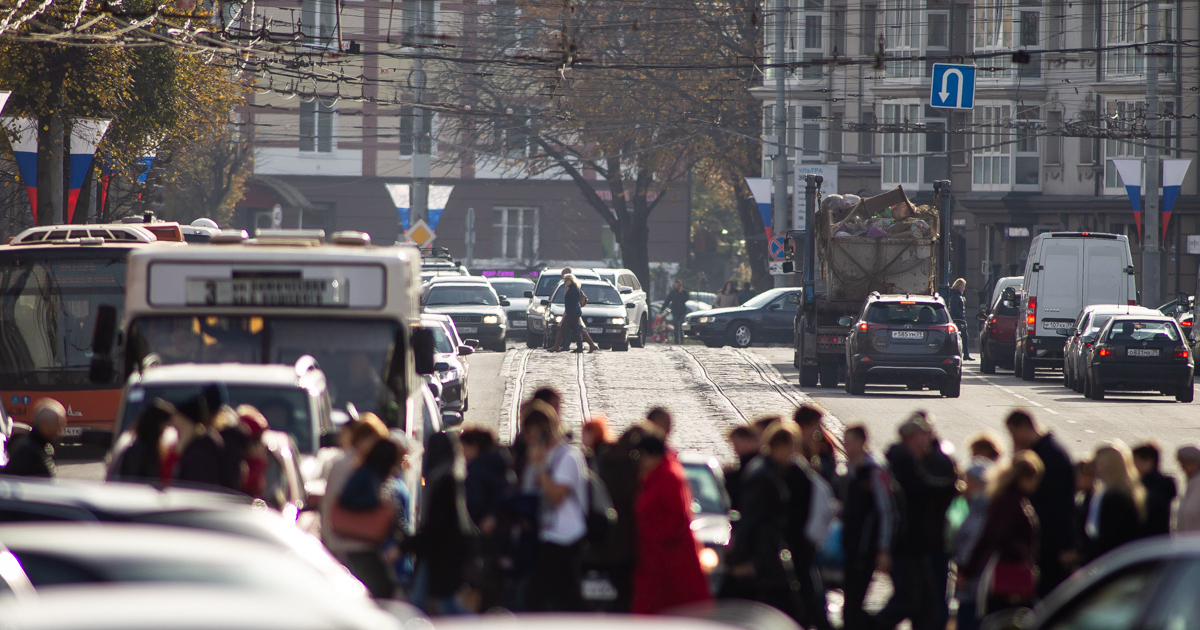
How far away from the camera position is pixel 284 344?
1077 centimetres

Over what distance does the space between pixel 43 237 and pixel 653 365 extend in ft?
44.0

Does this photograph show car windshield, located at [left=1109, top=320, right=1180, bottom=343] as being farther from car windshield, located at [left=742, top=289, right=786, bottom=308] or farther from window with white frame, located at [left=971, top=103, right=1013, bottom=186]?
window with white frame, located at [left=971, top=103, right=1013, bottom=186]

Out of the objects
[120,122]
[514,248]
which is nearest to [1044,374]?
[120,122]

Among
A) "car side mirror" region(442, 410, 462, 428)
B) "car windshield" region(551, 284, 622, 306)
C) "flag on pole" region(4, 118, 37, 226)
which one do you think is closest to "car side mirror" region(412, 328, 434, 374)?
"car side mirror" region(442, 410, 462, 428)

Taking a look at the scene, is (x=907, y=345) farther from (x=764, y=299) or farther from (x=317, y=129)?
(x=317, y=129)

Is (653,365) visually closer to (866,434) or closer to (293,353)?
(293,353)

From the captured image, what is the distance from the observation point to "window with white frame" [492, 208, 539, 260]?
71.4 m

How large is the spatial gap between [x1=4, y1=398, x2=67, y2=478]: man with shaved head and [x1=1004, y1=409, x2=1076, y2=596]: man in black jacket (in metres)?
5.71

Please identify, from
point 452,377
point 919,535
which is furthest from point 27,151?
point 919,535

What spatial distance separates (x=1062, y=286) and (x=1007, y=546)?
73.9 feet

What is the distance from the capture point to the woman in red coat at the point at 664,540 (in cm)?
738

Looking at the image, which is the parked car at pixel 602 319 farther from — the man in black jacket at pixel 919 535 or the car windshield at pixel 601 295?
the man in black jacket at pixel 919 535

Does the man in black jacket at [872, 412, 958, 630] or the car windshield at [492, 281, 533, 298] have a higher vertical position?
the car windshield at [492, 281, 533, 298]

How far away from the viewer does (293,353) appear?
35.3 feet
